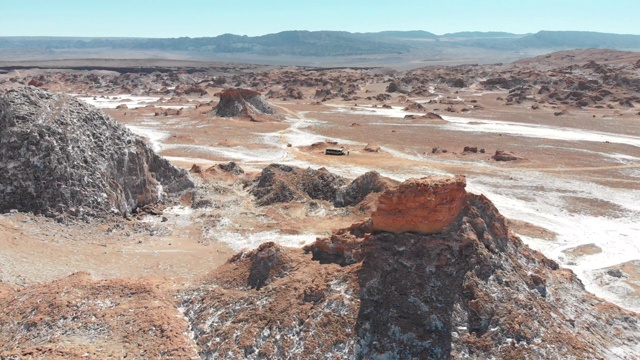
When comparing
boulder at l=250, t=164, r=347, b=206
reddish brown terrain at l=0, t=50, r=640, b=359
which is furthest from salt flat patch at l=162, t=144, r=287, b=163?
boulder at l=250, t=164, r=347, b=206

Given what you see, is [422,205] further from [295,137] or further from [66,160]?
[295,137]

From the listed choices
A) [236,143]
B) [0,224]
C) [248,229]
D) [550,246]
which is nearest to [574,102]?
[236,143]

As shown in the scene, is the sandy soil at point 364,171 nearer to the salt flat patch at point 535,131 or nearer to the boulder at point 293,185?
the salt flat patch at point 535,131

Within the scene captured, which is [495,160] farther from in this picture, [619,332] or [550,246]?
[619,332]

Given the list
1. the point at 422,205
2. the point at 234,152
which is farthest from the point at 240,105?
the point at 422,205

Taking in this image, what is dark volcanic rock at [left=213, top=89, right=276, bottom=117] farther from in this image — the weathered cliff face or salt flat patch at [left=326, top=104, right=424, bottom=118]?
the weathered cliff face

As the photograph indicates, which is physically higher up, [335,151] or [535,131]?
[535,131]

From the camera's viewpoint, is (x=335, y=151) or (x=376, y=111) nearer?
(x=335, y=151)
